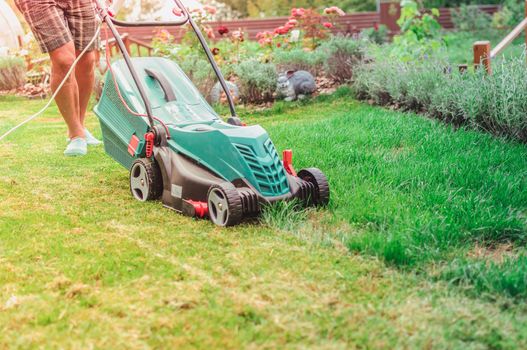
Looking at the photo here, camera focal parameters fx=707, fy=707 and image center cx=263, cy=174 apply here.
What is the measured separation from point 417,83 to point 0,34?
10960mm

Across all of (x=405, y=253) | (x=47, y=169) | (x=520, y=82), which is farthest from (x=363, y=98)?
(x=405, y=253)

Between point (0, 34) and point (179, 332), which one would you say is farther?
point (0, 34)

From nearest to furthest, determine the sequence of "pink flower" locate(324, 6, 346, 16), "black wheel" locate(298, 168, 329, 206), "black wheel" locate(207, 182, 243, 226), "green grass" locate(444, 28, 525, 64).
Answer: "black wheel" locate(207, 182, 243, 226), "black wheel" locate(298, 168, 329, 206), "pink flower" locate(324, 6, 346, 16), "green grass" locate(444, 28, 525, 64)

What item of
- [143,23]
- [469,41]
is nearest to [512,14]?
[469,41]

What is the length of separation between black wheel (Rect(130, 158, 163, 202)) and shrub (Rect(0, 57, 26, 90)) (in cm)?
569

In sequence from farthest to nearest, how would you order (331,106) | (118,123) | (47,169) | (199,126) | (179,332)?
(331,106) → (47,169) → (118,123) → (199,126) → (179,332)

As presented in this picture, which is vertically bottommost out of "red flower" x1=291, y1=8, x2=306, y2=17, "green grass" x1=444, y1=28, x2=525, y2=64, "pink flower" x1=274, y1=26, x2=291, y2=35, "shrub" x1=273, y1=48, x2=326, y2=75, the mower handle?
"green grass" x1=444, y1=28, x2=525, y2=64

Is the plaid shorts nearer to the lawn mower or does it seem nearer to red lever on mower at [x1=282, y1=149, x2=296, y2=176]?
the lawn mower

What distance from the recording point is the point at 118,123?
3.55 meters

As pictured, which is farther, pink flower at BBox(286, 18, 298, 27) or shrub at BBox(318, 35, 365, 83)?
pink flower at BBox(286, 18, 298, 27)

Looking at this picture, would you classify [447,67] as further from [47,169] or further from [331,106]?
[47,169]

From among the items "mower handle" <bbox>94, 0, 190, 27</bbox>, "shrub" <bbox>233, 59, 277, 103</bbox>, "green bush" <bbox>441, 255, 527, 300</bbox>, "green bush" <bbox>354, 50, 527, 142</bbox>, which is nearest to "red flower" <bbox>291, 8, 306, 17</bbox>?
"shrub" <bbox>233, 59, 277, 103</bbox>

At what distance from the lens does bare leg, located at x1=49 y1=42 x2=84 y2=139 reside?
407 cm

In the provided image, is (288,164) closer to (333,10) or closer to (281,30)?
(281,30)
